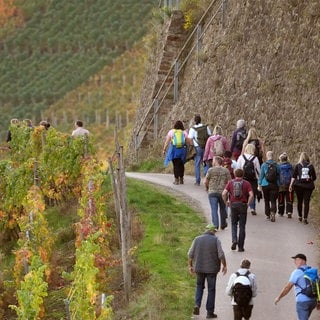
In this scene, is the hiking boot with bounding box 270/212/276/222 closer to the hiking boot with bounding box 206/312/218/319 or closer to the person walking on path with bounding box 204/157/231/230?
the person walking on path with bounding box 204/157/231/230

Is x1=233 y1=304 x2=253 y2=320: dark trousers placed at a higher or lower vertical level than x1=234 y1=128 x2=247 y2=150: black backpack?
lower

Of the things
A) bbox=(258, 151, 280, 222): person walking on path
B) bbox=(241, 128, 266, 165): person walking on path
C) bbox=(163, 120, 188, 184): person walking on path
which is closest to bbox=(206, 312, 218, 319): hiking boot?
bbox=(258, 151, 280, 222): person walking on path

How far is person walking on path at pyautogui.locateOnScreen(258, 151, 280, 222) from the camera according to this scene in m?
18.5

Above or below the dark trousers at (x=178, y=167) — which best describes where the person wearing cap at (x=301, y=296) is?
below

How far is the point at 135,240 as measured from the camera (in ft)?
61.2

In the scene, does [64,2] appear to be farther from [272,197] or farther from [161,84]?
[272,197]

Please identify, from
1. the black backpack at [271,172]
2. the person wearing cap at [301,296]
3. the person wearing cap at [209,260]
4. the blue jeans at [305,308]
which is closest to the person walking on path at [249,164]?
the black backpack at [271,172]

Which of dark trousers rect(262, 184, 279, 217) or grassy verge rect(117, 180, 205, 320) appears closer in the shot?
grassy verge rect(117, 180, 205, 320)

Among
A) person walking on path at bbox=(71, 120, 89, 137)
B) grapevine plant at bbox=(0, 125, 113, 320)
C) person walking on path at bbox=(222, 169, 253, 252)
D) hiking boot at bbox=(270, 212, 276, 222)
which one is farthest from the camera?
person walking on path at bbox=(71, 120, 89, 137)

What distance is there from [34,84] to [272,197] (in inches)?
2395

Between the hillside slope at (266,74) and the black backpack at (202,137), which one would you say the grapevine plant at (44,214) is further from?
the hillside slope at (266,74)

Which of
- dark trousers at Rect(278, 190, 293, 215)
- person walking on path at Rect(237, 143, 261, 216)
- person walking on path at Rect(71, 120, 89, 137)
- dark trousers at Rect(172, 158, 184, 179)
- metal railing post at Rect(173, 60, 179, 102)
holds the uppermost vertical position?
metal railing post at Rect(173, 60, 179, 102)

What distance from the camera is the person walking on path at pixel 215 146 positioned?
2050cm

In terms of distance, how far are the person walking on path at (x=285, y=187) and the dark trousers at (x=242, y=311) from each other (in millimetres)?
6111
